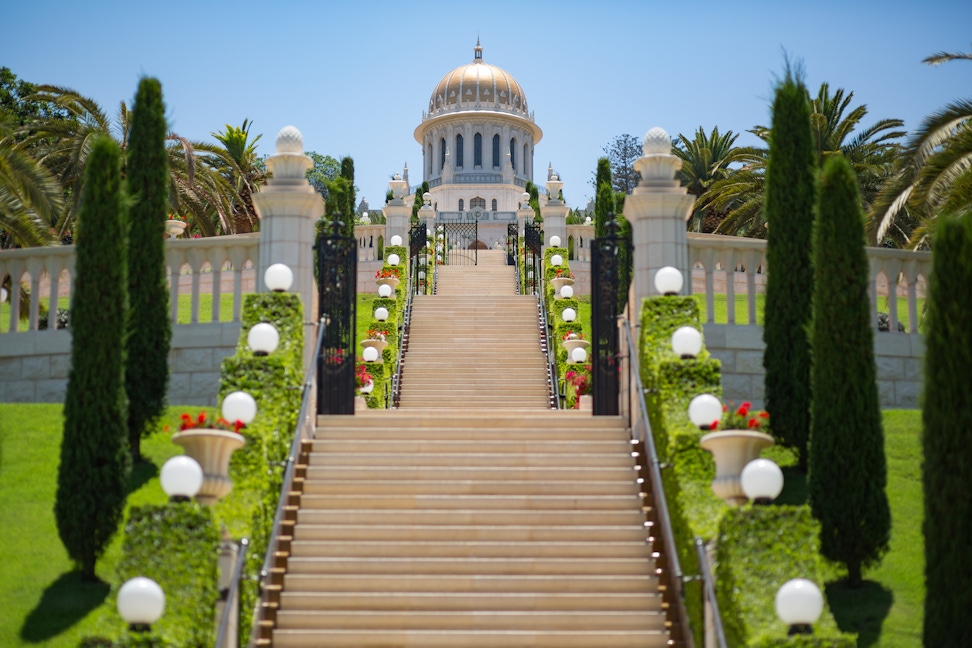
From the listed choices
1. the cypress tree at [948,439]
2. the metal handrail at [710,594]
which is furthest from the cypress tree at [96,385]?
the cypress tree at [948,439]

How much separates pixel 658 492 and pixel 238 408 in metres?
4.85

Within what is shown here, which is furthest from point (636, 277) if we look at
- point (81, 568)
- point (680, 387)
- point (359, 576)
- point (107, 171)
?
point (81, 568)

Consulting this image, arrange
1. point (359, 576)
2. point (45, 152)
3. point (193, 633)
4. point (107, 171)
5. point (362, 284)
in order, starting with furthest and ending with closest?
point (362, 284) → point (45, 152) → point (107, 171) → point (359, 576) → point (193, 633)

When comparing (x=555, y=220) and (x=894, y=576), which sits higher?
(x=555, y=220)

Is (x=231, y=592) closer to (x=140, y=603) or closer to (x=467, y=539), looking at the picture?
(x=140, y=603)

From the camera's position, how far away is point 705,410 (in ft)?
35.3

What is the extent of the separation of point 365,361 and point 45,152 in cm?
1177

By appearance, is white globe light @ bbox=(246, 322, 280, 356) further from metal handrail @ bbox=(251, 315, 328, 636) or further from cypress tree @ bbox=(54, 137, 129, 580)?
cypress tree @ bbox=(54, 137, 129, 580)

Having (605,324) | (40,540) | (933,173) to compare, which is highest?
(933,173)

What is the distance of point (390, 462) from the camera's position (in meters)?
12.5

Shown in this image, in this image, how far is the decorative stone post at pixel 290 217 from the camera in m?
14.5

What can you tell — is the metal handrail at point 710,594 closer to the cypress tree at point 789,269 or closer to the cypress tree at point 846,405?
the cypress tree at point 846,405

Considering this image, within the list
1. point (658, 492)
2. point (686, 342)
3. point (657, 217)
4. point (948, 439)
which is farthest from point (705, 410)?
point (657, 217)

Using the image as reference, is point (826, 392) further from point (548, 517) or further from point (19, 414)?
point (19, 414)
